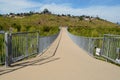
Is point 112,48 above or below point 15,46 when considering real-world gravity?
below

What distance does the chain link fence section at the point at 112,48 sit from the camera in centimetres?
1143

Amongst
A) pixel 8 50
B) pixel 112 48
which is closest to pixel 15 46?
pixel 8 50

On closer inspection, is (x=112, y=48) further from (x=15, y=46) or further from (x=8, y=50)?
(x=8, y=50)

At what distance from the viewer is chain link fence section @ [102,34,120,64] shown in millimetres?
11434

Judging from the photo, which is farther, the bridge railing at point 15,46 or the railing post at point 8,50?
the bridge railing at point 15,46

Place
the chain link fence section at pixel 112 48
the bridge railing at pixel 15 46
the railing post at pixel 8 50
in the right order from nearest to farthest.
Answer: the railing post at pixel 8 50
the bridge railing at pixel 15 46
the chain link fence section at pixel 112 48

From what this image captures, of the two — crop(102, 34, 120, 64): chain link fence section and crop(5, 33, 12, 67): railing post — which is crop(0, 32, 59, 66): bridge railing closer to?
crop(5, 33, 12, 67): railing post

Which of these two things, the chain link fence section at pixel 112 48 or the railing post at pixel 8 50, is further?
the chain link fence section at pixel 112 48

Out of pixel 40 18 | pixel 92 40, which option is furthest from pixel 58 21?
pixel 92 40

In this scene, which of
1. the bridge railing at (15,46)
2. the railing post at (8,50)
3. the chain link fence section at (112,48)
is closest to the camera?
the railing post at (8,50)

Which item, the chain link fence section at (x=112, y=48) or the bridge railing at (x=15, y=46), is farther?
the chain link fence section at (x=112, y=48)

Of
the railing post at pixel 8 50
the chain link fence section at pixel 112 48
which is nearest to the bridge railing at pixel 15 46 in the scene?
the railing post at pixel 8 50

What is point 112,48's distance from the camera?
1230 centimetres

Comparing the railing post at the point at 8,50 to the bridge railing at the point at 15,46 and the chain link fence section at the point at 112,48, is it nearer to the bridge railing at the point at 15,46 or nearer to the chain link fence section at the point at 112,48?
the bridge railing at the point at 15,46
